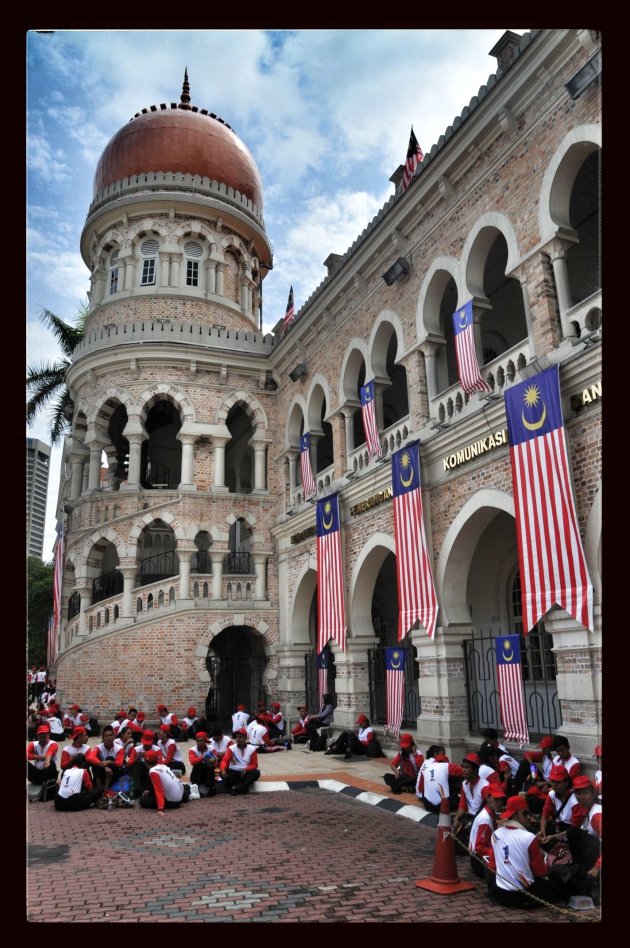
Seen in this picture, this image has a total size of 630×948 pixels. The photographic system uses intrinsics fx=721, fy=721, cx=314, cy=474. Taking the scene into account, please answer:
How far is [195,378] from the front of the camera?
68.0 feet

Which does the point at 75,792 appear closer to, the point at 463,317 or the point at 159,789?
the point at 159,789

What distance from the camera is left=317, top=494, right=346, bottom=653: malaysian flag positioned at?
16.0m

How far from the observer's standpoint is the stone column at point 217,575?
19.3 metres

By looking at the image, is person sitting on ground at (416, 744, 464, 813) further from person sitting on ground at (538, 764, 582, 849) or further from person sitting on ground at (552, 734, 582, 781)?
person sitting on ground at (538, 764, 582, 849)

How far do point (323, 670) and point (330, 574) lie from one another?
2.76m

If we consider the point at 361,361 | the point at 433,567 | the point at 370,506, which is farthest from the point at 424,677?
the point at 361,361

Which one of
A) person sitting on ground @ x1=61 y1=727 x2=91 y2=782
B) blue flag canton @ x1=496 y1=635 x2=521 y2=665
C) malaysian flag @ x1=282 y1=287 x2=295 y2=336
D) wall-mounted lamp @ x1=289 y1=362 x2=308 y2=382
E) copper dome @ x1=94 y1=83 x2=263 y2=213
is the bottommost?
person sitting on ground @ x1=61 y1=727 x2=91 y2=782

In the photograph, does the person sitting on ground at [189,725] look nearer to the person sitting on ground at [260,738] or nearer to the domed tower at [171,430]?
the domed tower at [171,430]

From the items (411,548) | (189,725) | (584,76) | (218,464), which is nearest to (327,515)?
(411,548)

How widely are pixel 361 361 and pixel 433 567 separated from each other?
5957 millimetres

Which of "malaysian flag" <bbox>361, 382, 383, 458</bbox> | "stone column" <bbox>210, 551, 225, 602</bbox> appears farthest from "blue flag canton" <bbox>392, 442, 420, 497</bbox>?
"stone column" <bbox>210, 551, 225, 602</bbox>

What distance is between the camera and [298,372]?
63.1 feet

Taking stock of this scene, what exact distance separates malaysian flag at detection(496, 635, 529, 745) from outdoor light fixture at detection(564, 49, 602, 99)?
7.80 meters
